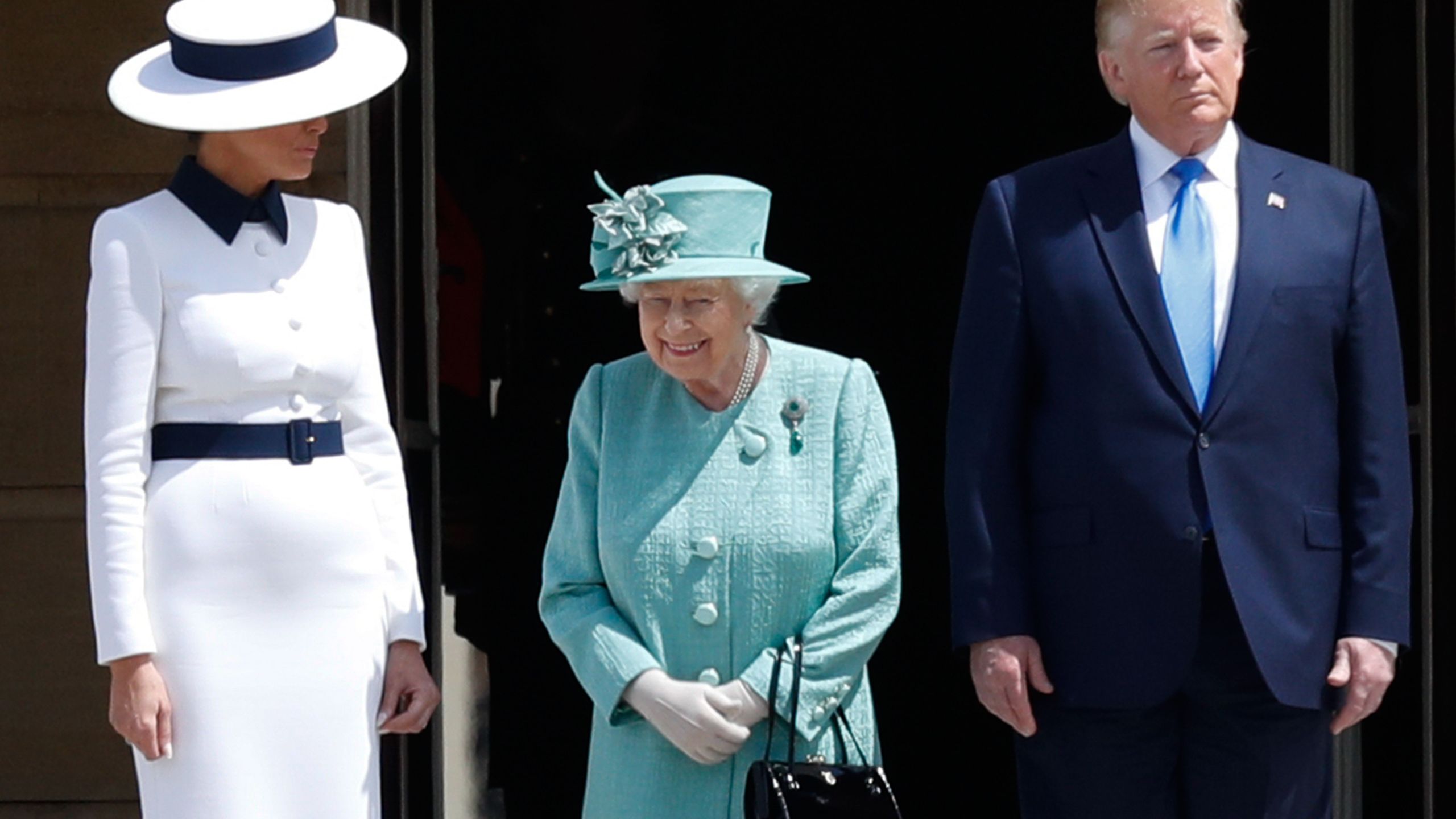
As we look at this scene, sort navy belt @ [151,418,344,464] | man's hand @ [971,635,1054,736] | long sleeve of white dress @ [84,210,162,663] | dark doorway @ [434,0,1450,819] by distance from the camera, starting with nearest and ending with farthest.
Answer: long sleeve of white dress @ [84,210,162,663]
navy belt @ [151,418,344,464]
man's hand @ [971,635,1054,736]
dark doorway @ [434,0,1450,819]

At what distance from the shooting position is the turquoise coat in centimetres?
394

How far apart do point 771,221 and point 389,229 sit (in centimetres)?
110

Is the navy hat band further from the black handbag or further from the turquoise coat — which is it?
the black handbag

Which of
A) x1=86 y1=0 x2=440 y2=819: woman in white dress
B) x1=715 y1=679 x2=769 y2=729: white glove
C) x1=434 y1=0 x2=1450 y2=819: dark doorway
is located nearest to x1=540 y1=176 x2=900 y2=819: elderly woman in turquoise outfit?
x1=715 y1=679 x2=769 y2=729: white glove

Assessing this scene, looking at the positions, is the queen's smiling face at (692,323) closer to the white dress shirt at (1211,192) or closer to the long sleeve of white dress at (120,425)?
the white dress shirt at (1211,192)

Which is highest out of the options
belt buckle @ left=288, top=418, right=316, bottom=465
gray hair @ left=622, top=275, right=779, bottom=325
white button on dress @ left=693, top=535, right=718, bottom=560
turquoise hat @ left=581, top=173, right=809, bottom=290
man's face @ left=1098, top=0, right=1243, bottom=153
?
man's face @ left=1098, top=0, right=1243, bottom=153

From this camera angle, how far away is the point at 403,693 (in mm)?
3871

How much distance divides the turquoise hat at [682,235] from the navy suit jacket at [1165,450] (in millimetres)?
383

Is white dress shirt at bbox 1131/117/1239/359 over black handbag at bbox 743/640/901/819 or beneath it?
over

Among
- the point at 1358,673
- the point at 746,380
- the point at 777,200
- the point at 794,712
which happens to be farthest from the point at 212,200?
the point at 777,200

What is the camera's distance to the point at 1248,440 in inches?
148

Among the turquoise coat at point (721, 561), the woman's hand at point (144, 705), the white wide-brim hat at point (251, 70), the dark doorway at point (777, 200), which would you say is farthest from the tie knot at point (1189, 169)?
the dark doorway at point (777, 200)

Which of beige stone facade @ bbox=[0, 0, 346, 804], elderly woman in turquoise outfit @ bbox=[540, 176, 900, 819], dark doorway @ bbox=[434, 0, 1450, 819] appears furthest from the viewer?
dark doorway @ bbox=[434, 0, 1450, 819]

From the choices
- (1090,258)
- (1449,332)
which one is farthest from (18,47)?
(1449,332)
